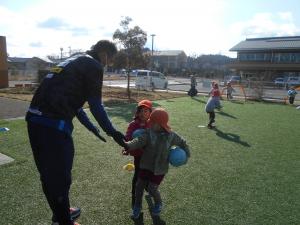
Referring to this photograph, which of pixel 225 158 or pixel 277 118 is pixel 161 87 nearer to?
pixel 277 118

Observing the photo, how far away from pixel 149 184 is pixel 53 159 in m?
1.36

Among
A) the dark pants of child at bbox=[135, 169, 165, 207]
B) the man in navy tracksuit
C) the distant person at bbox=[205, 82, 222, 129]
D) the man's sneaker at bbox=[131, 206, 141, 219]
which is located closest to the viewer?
the man in navy tracksuit

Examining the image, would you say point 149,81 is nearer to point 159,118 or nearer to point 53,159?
point 159,118

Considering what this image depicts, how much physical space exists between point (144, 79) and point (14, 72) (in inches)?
1138

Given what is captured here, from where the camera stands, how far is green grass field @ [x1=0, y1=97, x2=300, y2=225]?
4.23 metres

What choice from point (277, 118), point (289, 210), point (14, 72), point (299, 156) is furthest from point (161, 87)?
point (14, 72)

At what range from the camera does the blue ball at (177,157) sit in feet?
12.8

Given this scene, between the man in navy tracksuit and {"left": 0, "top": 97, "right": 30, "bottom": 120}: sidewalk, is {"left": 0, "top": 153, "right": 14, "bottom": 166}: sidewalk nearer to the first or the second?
the man in navy tracksuit

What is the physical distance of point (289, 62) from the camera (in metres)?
54.5

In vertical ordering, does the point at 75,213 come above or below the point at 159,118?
below

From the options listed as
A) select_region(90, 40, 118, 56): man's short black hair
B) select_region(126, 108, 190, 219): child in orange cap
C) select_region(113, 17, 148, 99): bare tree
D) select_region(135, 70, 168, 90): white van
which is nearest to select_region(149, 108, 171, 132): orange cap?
select_region(126, 108, 190, 219): child in orange cap

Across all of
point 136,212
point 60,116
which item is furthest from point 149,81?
point 60,116

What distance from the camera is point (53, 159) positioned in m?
3.04

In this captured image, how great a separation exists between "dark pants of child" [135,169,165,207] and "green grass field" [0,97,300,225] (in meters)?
0.30
